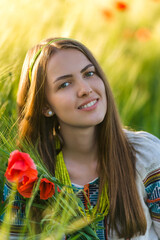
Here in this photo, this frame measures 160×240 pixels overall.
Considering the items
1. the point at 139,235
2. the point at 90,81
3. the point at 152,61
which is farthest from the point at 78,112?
the point at 152,61

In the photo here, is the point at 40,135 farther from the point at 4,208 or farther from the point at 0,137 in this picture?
the point at 4,208

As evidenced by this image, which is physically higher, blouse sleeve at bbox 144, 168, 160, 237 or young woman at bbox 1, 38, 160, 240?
young woman at bbox 1, 38, 160, 240

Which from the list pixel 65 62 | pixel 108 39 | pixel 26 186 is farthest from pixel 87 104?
pixel 108 39

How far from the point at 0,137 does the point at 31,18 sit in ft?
3.66

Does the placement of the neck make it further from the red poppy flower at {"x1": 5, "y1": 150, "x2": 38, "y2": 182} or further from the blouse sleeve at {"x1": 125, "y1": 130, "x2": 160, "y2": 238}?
the red poppy flower at {"x1": 5, "y1": 150, "x2": 38, "y2": 182}

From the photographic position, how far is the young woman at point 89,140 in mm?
1354

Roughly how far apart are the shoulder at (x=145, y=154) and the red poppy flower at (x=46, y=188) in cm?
49

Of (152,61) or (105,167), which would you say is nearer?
(105,167)

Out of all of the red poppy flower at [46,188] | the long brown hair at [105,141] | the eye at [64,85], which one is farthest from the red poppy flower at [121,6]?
the red poppy flower at [46,188]

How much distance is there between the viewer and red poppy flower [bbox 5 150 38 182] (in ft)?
3.07

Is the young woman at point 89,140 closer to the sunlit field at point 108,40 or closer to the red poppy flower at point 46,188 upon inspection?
the sunlit field at point 108,40

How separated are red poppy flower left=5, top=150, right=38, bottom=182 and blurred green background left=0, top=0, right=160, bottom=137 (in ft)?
1.63


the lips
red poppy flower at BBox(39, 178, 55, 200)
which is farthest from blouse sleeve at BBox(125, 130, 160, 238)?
red poppy flower at BBox(39, 178, 55, 200)

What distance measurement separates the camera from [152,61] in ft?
8.73
